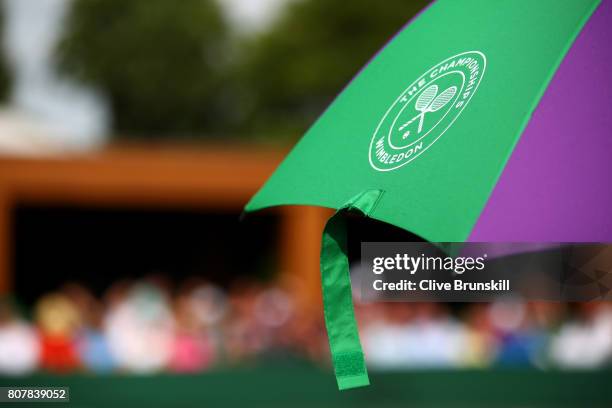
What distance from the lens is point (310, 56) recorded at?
41094 millimetres

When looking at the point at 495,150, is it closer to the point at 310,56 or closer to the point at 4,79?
the point at 310,56

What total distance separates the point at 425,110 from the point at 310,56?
39753 millimetres

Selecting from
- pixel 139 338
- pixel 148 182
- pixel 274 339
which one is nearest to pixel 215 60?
pixel 148 182

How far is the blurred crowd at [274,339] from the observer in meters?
8.35

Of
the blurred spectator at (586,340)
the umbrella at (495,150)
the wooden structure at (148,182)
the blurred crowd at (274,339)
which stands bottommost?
the umbrella at (495,150)

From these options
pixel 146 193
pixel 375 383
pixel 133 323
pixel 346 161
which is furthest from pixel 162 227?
pixel 346 161

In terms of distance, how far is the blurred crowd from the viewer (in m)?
8.35

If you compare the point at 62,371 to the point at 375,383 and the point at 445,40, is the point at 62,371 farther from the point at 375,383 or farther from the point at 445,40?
the point at 445,40

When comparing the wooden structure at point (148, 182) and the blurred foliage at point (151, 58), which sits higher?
the blurred foliage at point (151, 58)

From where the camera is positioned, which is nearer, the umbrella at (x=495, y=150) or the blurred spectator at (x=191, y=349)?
the umbrella at (x=495, y=150)

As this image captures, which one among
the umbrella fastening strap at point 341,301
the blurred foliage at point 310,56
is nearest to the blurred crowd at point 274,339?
the umbrella fastening strap at point 341,301

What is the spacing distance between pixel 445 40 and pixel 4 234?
1593 cm

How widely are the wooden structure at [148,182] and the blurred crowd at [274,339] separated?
22.4 feet

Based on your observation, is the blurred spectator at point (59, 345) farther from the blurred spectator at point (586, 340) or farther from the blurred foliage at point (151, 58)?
the blurred foliage at point (151, 58)
